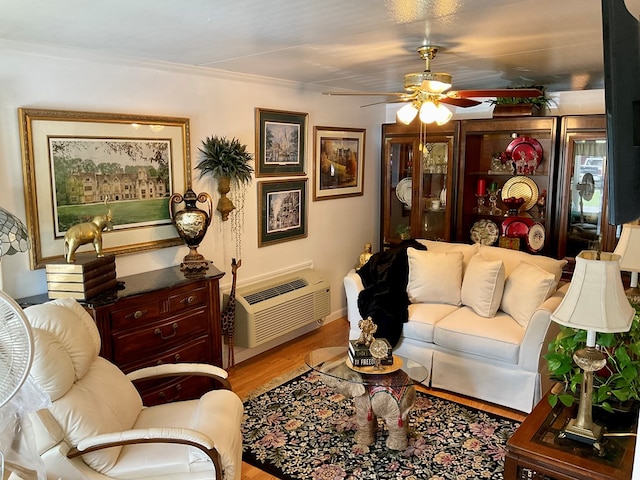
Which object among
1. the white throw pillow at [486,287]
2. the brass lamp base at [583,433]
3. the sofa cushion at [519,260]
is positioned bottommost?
the brass lamp base at [583,433]

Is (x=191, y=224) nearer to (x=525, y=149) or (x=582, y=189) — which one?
(x=525, y=149)

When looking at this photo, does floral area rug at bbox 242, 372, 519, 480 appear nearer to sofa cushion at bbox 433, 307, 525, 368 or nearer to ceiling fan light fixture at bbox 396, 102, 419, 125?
sofa cushion at bbox 433, 307, 525, 368

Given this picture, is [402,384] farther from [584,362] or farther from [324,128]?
[324,128]

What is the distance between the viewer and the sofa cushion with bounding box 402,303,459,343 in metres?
3.84

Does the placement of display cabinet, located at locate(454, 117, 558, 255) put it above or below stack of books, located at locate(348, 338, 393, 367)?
above

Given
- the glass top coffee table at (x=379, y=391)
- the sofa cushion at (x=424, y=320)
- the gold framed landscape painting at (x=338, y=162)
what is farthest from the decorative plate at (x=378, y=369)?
the gold framed landscape painting at (x=338, y=162)

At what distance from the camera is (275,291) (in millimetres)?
4414

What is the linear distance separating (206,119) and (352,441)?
243cm

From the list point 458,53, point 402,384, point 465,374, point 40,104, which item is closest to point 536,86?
point 458,53

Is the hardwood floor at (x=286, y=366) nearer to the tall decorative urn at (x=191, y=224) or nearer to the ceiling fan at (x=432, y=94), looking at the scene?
the tall decorative urn at (x=191, y=224)

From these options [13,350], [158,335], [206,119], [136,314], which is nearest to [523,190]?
[206,119]

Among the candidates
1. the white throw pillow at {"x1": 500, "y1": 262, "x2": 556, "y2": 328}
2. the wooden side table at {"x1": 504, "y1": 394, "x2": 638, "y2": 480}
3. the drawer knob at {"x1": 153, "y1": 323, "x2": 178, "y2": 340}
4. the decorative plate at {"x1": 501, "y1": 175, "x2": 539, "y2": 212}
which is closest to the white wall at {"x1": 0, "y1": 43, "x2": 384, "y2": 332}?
the drawer knob at {"x1": 153, "y1": 323, "x2": 178, "y2": 340}

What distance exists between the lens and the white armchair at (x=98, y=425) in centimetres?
208

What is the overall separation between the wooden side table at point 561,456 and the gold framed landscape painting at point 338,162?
10.6ft
